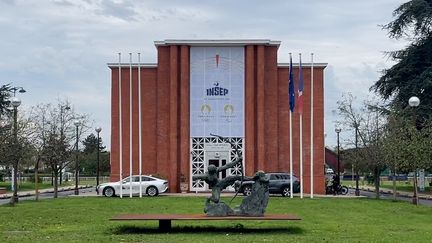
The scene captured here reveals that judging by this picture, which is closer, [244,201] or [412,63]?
[244,201]

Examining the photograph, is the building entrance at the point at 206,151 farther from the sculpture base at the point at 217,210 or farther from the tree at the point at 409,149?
the sculpture base at the point at 217,210

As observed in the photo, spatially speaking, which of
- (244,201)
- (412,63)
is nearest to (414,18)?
(412,63)

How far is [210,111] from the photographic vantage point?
4681cm

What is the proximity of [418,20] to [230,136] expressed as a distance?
15131mm

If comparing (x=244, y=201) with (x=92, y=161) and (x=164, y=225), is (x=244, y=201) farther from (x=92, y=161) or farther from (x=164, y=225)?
(x=92, y=161)

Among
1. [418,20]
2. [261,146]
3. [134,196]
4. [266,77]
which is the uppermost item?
[418,20]

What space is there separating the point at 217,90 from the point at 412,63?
44.8 feet

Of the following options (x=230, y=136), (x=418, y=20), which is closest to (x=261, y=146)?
(x=230, y=136)

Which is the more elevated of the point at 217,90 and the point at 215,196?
the point at 217,90

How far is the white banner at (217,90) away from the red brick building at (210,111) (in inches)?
2.6

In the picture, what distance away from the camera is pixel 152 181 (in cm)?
4209

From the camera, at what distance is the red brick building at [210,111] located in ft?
152

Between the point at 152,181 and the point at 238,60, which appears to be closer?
the point at 152,181

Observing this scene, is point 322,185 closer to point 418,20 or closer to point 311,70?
point 311,70
